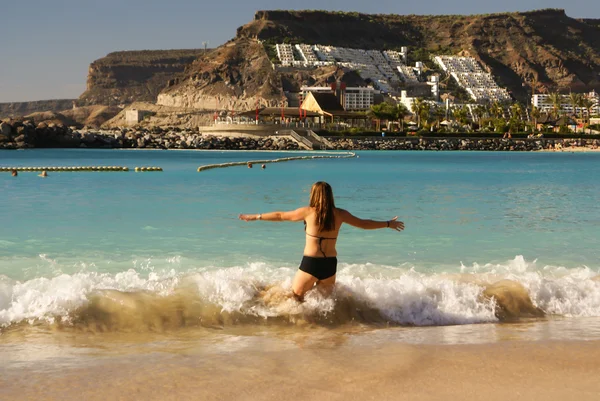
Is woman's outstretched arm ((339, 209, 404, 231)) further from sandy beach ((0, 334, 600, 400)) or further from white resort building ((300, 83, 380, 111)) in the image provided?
white resort building ((300, 83, 380, 111))

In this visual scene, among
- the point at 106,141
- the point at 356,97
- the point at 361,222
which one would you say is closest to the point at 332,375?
the point at 361,222

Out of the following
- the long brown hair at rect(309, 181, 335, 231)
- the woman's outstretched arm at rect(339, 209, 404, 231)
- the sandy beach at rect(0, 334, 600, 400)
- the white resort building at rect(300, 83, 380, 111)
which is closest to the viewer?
the sandy beach at rect(0, 334, 600, 400)

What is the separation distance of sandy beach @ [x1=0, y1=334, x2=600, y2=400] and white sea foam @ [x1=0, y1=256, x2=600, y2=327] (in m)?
1.24

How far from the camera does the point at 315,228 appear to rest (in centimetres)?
727

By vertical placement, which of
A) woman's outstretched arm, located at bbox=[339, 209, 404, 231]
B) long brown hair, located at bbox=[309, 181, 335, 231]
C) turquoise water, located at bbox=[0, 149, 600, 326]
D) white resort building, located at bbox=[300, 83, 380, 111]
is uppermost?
white resort building, located at bbox=[300, 83, 380, 111]

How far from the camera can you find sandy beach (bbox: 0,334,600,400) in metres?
5.25

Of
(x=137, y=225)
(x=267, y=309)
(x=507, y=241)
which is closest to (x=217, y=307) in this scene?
(x=267, y=309)

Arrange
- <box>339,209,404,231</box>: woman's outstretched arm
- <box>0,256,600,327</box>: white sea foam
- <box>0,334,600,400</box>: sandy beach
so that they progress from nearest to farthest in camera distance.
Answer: <box>0,334,600,400</box>: sandy beach, <box>339,209,404,231</box>: woman's outstretched arm, <box>0,256,600,327</box>: white sea foam

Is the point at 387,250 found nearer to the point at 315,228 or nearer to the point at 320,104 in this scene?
the point at 315,228

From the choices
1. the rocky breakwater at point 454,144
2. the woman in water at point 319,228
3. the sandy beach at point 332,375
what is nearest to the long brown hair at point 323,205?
the woman in water at point 319,228

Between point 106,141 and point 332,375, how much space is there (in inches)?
3857

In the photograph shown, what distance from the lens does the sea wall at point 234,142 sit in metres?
92.4

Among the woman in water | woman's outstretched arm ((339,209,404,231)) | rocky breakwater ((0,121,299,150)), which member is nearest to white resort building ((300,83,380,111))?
rocky breakwater ((0,121,299,150))

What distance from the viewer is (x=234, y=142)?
3637 inches
